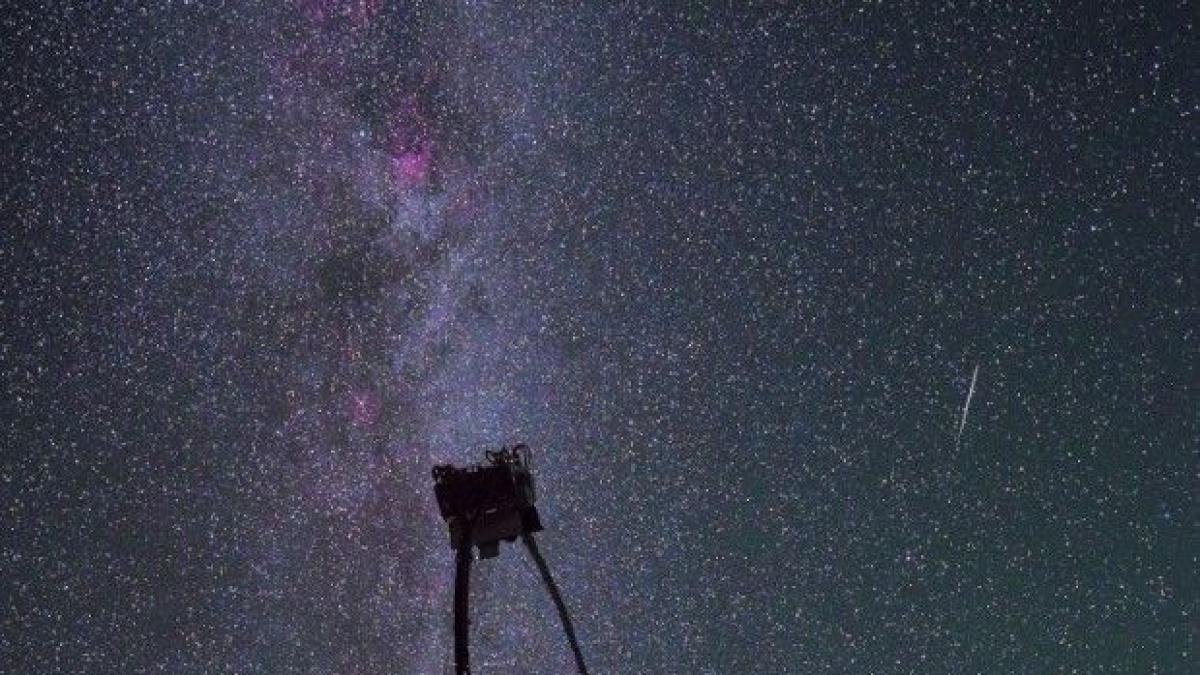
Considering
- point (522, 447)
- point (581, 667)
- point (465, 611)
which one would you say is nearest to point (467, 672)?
point (465, 611)

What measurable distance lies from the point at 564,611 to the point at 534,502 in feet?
3.86

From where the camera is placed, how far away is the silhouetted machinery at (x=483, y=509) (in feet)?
32.9

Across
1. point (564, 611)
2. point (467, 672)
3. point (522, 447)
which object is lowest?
point (467, 672)

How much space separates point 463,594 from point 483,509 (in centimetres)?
68

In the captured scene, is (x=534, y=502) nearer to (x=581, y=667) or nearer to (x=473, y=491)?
(x=473, y=491)

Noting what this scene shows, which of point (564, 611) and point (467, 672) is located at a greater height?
point (564, 611)

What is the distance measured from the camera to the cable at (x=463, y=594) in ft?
31.9

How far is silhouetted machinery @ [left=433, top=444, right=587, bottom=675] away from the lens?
10016 mm

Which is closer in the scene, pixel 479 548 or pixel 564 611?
pixel 479 548

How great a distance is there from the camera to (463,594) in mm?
9961

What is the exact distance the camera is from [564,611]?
430 inches

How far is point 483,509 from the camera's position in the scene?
10117 mm

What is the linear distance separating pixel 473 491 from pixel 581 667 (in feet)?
5.79

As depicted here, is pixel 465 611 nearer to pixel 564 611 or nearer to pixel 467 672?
pixel 467 672
